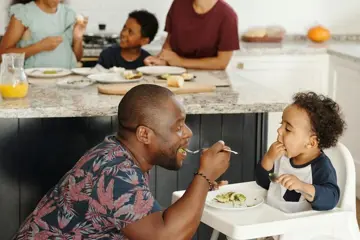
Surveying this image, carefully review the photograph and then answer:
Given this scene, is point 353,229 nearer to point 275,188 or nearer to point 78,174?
point 275,188

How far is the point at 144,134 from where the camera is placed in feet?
6.26

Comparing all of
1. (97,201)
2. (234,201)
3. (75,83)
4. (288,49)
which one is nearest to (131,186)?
(97,201)

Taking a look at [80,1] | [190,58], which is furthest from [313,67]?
[80,1]

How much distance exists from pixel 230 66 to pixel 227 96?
1.81 m

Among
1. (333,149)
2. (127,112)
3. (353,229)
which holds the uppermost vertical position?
(127,112)

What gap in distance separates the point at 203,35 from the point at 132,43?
0.40 m

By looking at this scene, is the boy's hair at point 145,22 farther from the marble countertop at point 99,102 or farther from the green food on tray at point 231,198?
the green food on tray at point 231,198

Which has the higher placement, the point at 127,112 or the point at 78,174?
the point at 127,112

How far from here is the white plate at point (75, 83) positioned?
3.22 meters

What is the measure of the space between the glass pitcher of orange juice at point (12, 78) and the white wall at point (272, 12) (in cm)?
228

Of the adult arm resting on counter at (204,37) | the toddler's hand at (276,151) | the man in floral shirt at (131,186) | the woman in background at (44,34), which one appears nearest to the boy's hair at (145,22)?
the adult arm resting on counter at (204,37)

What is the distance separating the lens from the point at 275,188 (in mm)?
2480

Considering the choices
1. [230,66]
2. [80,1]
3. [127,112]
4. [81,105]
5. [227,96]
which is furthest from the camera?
[80,1]

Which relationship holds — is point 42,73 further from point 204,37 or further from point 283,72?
point 283,72
